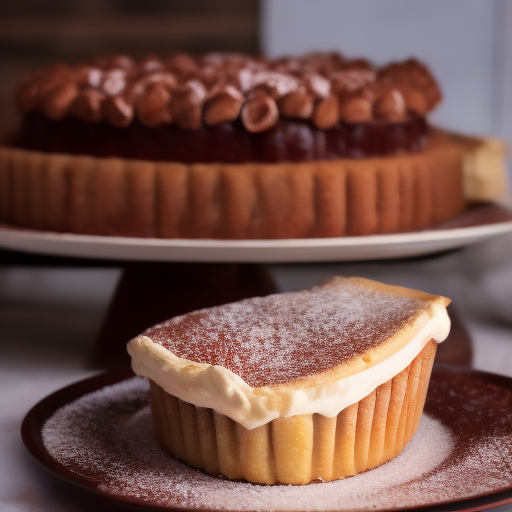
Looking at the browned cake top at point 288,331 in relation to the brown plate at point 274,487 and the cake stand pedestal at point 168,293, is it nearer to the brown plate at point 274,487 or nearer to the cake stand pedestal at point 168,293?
the brown plate at point 274,487

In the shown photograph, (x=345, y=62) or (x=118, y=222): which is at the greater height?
(x=345, y=62)

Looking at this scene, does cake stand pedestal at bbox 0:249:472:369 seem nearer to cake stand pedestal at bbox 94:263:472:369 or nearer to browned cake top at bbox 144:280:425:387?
cake stand pedestal at bbox 94:263:472:369

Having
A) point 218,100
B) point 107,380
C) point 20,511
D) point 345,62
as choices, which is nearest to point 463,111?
point 345,62

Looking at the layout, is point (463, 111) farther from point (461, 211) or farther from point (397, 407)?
point (397, 407)

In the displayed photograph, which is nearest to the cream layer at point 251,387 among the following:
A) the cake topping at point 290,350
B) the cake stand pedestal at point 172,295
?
the cake topping at point 290,350

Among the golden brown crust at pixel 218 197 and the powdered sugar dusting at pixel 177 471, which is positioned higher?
the golden brown crust at pixel 218 197

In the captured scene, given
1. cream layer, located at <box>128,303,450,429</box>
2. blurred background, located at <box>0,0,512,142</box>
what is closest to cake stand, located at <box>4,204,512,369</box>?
cream layer, located at <box>128,303,450,429</box>
